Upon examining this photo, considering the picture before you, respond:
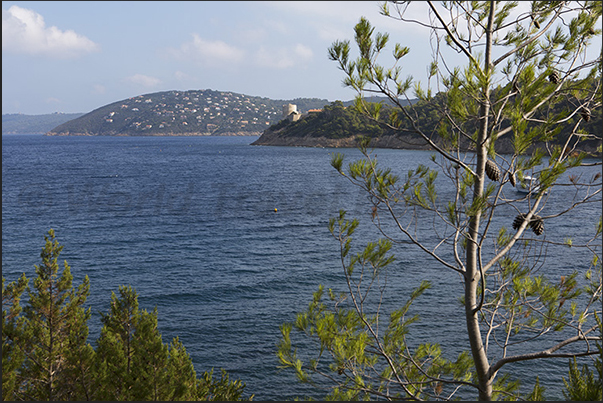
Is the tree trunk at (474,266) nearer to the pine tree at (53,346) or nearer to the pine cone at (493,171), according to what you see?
the pine cone at (493,171)

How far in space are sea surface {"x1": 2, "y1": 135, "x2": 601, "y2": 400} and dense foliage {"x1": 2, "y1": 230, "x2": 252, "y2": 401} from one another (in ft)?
9.27

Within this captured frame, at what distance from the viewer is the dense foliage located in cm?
792

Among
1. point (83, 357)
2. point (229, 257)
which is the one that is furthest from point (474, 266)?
point (229, 257)

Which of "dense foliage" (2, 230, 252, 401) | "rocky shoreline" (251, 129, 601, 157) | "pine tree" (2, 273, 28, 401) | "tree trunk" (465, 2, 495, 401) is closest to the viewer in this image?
"tree trunk" (465, 2, 495, 401)

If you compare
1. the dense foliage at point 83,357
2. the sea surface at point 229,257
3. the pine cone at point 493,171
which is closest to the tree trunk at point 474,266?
the pine cone at point 493,171

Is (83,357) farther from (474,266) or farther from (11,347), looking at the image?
(474,266)

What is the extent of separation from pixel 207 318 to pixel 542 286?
15.6 meters

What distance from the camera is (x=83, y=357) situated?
859 cm

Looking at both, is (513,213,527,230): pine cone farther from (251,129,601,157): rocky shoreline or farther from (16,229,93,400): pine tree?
(251,129,601,157): rocky shoreline

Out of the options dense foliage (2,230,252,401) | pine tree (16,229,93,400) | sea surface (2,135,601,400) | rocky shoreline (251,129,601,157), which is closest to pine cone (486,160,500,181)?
sea surface (2,135,601,400)

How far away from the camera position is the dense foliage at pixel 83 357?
7918mm

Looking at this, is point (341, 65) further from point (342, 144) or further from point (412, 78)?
point (342, 144)

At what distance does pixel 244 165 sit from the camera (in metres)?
76.4

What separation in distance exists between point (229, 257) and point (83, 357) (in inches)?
691
